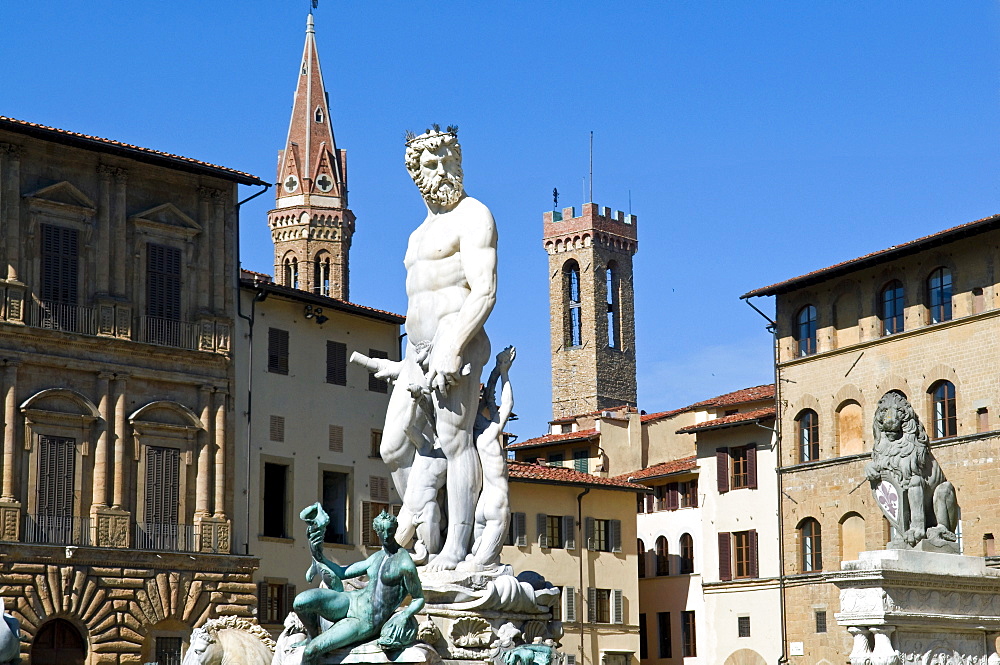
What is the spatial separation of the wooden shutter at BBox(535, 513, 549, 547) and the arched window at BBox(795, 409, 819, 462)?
8746mm

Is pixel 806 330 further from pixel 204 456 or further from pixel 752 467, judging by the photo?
pixel 204 456

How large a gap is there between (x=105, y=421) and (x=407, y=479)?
1316 inches

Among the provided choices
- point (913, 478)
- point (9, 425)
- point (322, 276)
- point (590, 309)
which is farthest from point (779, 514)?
point (590, 309)

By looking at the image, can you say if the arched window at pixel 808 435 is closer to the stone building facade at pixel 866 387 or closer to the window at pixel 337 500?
the stone building facade at pixel 866 387

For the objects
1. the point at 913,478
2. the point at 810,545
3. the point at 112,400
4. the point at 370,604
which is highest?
the point at 112,400

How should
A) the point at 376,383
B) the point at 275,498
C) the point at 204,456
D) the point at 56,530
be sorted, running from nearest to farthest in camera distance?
the point at 56,530 → the point at 204,456 → the point at 275,498 → the point at 376,383

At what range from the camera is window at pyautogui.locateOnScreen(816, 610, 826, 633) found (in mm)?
56344

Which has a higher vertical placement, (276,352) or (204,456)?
(276,352)

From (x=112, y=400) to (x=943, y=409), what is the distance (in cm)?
2444

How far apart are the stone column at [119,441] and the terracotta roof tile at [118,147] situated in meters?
6.00

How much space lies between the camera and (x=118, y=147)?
153 ft

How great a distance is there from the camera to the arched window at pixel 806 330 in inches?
2302

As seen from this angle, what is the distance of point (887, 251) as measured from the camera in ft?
176

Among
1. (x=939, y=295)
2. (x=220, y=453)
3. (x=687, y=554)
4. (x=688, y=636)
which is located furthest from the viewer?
(x=687, y=554)
